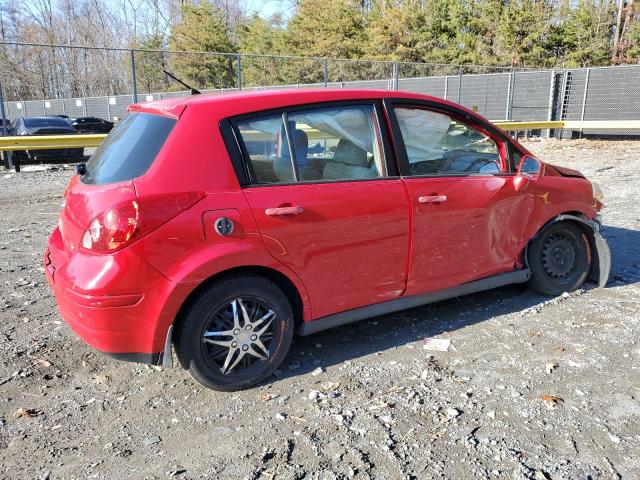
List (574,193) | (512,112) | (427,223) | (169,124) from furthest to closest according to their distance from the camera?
(512,112)
(574,193)
(427,223)
(169,124)

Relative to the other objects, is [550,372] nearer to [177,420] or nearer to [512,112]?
[177,420]

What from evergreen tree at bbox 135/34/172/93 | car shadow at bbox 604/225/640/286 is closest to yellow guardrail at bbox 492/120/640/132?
evergreen tree at bbox 135/34/172/93

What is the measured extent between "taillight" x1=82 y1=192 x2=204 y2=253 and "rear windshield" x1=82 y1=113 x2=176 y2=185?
22 centimetres

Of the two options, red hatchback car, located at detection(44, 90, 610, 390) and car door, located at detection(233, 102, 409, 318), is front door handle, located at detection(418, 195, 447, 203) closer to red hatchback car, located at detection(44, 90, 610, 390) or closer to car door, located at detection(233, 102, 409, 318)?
red hatchback car, located at detection(44, 90, 610, 390)

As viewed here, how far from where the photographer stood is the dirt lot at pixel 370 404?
2582 millimetres

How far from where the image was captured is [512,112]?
20766 mm

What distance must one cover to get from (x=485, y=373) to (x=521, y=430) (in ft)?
1.97

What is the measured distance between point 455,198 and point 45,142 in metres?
11.6

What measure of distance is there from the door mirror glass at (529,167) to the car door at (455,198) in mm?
102

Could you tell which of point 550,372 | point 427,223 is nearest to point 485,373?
point 550,372

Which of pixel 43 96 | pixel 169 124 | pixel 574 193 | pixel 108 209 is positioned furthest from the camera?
pixel 43 96

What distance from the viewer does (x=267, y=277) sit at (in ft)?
10.6

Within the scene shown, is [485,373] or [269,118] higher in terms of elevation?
[269,118]

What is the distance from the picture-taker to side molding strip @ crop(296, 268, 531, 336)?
3441 millimetres
